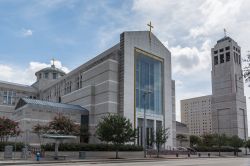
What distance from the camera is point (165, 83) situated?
246 feet

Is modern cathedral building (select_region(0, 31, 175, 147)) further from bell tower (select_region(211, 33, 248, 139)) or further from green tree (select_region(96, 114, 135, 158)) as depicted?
bell tower (select_region(211, 33, 248, 139))

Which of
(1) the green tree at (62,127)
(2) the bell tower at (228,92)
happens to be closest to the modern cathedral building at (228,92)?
(2) the bell tower at (228,92)

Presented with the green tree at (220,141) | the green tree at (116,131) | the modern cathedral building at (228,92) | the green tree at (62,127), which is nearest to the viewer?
the green tree at (116,131)

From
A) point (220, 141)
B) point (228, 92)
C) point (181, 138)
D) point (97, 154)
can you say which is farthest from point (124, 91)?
point (228, 92)

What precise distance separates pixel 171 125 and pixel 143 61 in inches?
613

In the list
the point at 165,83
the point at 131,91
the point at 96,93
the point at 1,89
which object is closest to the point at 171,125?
the point at 165,83

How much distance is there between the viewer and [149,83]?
71250 mm

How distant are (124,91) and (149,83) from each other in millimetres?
8287

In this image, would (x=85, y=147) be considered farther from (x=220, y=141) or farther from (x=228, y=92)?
(x=228, y=92)

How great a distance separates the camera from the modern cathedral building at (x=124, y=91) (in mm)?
64250

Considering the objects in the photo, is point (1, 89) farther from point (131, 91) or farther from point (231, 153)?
point (231, 153)

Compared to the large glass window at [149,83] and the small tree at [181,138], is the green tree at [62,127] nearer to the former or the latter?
the large glass window at [149,83]

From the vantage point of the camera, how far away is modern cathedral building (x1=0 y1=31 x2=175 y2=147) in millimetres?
64250

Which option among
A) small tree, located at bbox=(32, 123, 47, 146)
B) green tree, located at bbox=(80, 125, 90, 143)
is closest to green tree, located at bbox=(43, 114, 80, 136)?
small tree, located at bbox=(32, 123, 47, 146)
